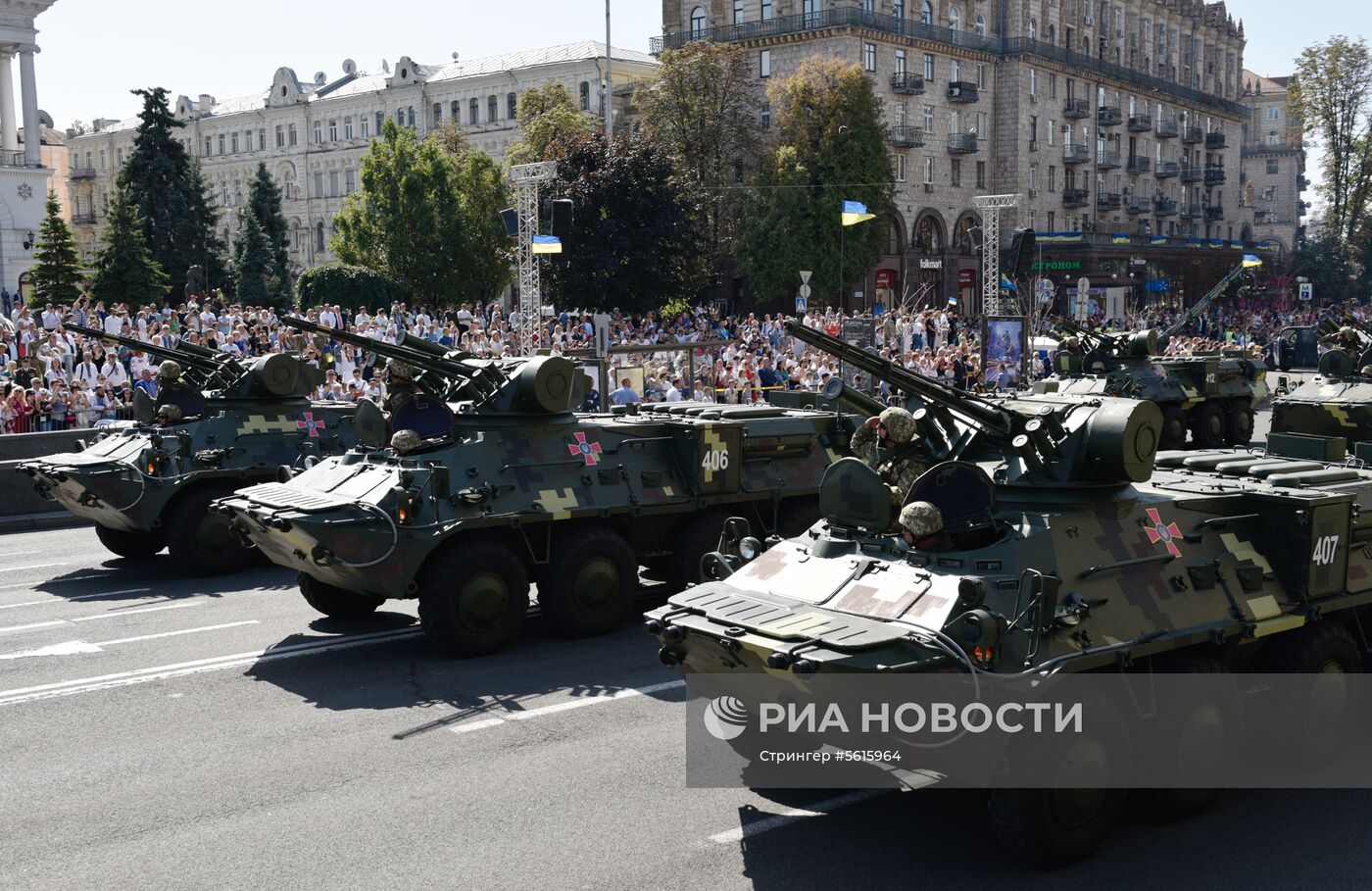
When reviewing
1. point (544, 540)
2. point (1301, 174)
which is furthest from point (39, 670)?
point (1301, 174)

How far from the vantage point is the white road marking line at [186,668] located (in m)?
11.0

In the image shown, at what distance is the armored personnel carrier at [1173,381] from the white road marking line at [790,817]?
722 inches

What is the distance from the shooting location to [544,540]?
1261cm

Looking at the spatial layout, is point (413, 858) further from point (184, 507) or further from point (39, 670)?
point (184, 507)

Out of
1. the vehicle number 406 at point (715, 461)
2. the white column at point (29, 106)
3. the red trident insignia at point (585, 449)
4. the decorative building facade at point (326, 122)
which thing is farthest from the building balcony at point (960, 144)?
the red trident insignia at point (585, 449)

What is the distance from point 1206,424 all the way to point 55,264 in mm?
38472

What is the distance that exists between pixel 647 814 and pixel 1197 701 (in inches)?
130

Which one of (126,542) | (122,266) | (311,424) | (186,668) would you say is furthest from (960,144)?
(186,668)

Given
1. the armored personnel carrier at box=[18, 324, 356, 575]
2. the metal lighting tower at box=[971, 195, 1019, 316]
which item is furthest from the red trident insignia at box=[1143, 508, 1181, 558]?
the metal lighting tower at box=[971, 195, 1019, 316]

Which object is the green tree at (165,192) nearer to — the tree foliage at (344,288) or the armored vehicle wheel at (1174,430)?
the tree foliage at (344,288)

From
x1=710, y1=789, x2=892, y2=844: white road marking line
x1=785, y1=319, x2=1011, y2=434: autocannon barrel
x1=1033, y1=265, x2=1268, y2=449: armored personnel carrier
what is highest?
x1=785, y1=319, x2=1011, y2=434: autocannon barrel

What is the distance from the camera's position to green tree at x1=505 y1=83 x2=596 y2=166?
167 ft

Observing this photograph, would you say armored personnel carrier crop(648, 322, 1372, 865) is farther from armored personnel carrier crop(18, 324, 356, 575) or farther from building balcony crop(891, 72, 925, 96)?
building balcony crop(891, 72, 925, 96)

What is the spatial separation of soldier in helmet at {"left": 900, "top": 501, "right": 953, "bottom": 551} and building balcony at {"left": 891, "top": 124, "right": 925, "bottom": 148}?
52995mm
